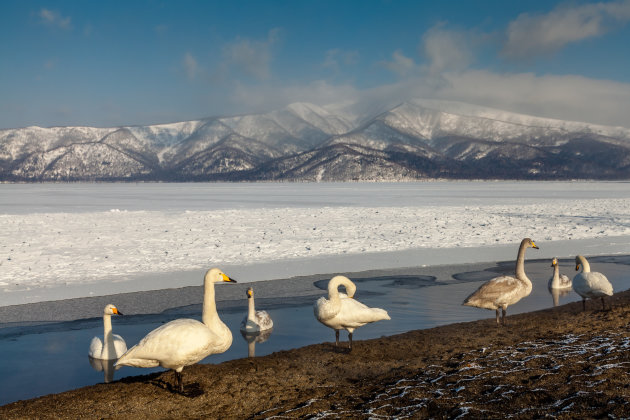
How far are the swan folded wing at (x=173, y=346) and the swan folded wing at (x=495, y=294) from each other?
19.4ft

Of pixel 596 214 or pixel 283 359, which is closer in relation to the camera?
pixel 283 359

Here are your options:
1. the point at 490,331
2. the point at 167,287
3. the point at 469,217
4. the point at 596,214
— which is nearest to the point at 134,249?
the point at 167,287

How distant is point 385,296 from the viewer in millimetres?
14719

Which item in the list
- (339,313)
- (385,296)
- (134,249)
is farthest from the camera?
(134,249)

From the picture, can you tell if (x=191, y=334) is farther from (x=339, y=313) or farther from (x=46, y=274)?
(x=46, y=274)

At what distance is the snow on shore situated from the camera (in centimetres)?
1925

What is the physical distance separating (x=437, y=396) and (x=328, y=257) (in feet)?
48.6

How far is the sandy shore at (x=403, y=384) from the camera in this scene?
6.11 m

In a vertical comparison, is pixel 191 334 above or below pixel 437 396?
above

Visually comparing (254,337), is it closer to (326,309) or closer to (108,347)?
(326,309)

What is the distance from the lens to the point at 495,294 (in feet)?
37.0

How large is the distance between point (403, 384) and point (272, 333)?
15.1 feet

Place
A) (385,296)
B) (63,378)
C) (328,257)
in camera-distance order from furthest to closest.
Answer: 1. (328,257)
2. (385,296)
3. (63,378)

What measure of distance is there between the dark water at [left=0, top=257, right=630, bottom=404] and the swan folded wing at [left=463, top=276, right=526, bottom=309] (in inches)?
41.6
